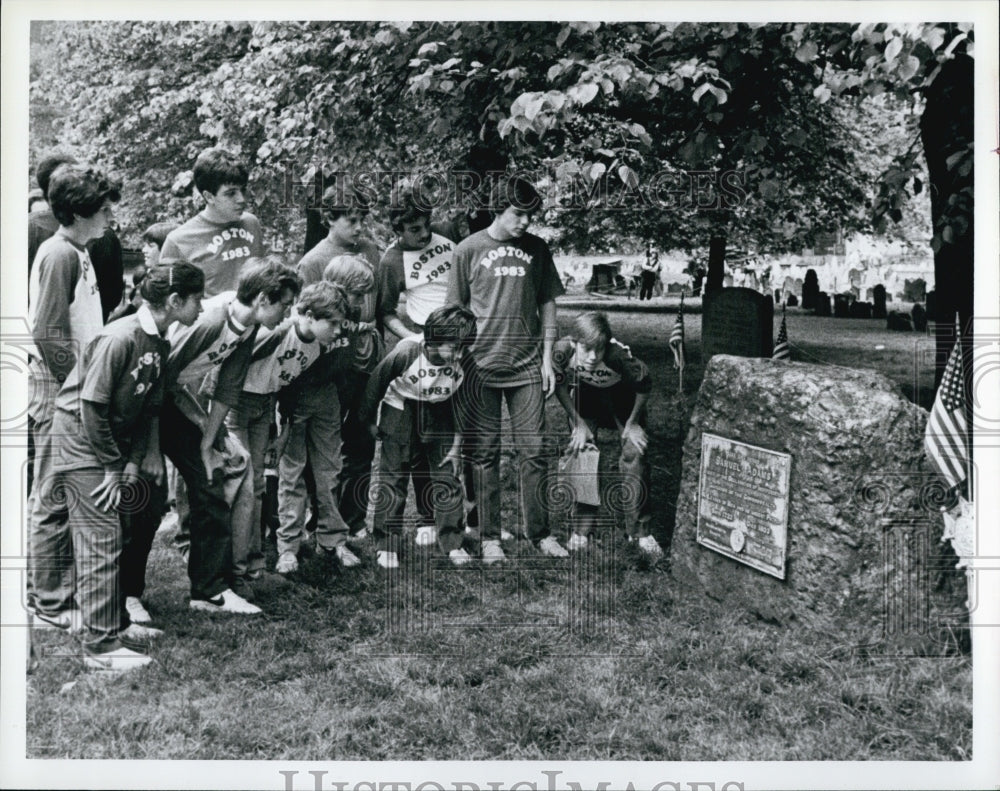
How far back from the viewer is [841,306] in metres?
6.66

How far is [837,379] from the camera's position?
19.7ft

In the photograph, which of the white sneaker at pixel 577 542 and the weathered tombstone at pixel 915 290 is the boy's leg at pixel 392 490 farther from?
the weathered tombstone at pixel 915 290

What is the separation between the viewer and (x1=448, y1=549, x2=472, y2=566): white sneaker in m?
6.60

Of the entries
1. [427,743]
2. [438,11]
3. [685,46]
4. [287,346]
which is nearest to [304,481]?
[287,346]

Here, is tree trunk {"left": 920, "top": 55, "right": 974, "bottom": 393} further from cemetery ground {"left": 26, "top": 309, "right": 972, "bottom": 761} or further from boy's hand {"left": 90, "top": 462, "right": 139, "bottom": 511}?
boy's hand {"left": 90, "top": 462, "right": 139, "bottom": 511}

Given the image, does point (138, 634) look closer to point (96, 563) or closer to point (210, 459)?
point (96, 563)

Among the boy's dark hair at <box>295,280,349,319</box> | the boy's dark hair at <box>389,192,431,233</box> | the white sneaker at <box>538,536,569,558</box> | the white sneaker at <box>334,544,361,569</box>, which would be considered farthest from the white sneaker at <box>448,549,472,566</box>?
the boy's dark hair at <box>389,192,431,233</box>

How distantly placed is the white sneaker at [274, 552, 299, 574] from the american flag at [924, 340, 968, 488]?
11.8 ft

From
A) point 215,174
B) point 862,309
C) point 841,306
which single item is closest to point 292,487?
point 215,174

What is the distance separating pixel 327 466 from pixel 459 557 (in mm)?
939

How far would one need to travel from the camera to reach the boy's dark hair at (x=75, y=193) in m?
6.30

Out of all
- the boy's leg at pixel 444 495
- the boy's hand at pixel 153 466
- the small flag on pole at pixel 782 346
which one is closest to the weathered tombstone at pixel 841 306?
the small flag on pole at pixel 782 346

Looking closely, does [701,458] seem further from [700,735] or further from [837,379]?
[700,735]

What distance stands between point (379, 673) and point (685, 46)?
3.90 metres
